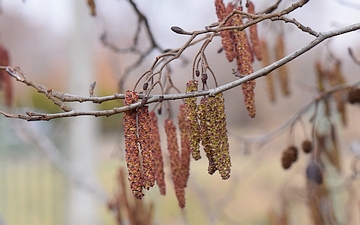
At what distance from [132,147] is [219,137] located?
0.12 meters

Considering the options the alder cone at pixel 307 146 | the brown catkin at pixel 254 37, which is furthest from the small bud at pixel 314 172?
the brown catkin at pixel 254 37

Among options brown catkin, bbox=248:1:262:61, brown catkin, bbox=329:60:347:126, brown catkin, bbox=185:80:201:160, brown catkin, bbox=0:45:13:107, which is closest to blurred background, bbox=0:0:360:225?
brown catkin, bbox=329:60:347:126

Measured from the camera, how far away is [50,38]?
4863 millimetres

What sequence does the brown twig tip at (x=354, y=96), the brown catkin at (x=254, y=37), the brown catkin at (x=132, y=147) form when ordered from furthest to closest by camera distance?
the brown twig tip at (x=354, y=96), the brown catkin at (x=254, y=37), the brown catkin at (x=132, y=147)

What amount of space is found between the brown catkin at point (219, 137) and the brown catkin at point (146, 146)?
8 cm

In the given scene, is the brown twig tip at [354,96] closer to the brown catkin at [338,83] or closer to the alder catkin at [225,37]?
the brown catkin at [338,83]

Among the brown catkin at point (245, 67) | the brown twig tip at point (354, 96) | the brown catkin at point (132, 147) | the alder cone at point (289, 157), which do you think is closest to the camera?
the brown catkin at point (132, 147)

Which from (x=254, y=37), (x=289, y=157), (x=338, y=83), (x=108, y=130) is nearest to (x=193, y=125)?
(x=254, y=37)

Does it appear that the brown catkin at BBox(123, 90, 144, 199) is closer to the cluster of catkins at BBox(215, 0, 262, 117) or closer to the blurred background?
the cluster of catkins at BBox(215, 0, 262, 117)

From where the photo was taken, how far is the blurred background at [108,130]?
8.05 feet

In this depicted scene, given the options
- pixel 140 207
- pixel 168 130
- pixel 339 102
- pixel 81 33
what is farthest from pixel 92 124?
pixel 168 130

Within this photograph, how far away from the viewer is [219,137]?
1.97ft

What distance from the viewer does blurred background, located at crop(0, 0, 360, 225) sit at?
96.6 inches

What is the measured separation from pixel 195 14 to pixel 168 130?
213 centimetres
